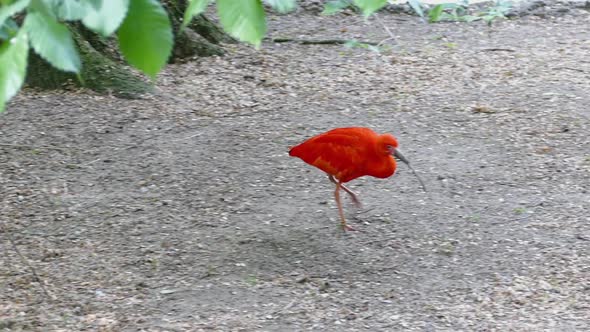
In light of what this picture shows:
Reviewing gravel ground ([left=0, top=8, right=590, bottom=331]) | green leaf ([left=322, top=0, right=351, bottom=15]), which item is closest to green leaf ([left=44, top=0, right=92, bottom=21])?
green leaf ([left=322, top=0, right=351, bottom=15])

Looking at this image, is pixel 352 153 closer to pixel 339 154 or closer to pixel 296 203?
pixel 339 154

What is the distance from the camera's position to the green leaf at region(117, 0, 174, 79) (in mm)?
1034

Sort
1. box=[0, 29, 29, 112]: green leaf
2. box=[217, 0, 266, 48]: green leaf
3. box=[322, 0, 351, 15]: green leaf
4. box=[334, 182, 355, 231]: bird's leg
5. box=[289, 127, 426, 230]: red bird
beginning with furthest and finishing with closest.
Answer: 1. box=[334, 182, 355, 231]: bird's leg
2. box=[289, 127, 426, 230]: red bird
3. box=[322, 0, 351, 15]: green leaf
4. box=[217, 0, 266, 48]: green leaf
5. box=[0, 29, 29, 112]: green leaf

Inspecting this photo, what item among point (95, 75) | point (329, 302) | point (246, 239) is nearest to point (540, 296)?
point (329, 302)

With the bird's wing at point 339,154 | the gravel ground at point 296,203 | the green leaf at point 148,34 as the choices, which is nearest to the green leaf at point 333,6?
the green leaf at point 148,34

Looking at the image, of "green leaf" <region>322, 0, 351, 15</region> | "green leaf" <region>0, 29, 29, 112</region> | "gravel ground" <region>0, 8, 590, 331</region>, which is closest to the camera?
"green leaf" <region>0, 29, 29, 112</region>

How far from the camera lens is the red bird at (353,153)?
4.05 m

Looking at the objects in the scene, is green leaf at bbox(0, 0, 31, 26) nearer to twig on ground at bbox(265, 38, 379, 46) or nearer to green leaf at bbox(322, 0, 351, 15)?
green leaf at bbox(322, 0, 351, 15)

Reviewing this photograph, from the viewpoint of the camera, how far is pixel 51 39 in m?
0.98

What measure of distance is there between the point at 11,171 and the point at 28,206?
1.64ft

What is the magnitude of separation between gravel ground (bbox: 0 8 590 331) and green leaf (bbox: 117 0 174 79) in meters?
2.54

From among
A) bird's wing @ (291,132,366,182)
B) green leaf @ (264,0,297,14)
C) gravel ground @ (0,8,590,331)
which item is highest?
green leaf @ (264,0,297,14)

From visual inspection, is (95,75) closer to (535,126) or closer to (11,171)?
(11,171)

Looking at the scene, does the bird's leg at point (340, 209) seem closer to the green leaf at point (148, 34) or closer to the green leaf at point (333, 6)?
the green leaf at point (333, 6)
